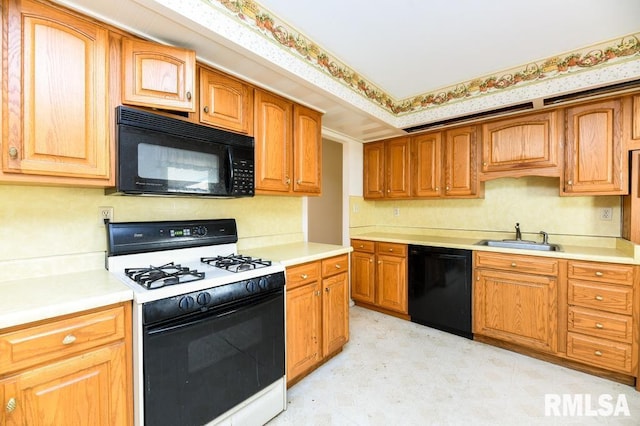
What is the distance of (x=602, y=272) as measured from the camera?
2.12 m

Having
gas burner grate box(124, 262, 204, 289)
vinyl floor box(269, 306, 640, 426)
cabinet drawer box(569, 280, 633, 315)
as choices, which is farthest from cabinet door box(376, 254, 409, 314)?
gas burner grate box(124, 262, 204, 289)

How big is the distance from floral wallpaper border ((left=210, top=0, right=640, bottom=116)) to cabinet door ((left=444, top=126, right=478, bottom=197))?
44 cm

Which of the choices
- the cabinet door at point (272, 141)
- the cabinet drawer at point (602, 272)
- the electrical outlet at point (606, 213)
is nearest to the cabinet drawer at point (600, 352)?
the cabinet drawer at point (602, 272)

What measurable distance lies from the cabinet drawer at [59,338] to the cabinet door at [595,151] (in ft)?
11.1

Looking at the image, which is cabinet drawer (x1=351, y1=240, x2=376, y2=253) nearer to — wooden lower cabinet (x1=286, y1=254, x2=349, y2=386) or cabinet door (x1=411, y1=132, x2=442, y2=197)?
cabinet door (x1=411, y1=132, x2=442, y2=197)

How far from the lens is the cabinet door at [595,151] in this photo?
2.23m

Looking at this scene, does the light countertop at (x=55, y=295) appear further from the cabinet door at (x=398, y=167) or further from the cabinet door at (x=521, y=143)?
the cabinet door at (x=521, y=143)

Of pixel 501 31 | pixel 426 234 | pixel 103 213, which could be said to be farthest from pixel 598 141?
pixel 103 213

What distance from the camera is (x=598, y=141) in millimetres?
2299

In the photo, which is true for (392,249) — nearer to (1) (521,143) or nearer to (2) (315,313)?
(2) (315,313)

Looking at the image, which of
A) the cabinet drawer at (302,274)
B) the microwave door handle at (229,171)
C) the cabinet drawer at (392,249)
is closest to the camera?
the microwave door handle at (229,171)

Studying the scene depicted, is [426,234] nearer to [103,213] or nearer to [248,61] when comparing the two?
[248,61]

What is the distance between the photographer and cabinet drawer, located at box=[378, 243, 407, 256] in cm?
316

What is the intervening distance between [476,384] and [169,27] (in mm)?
3034
